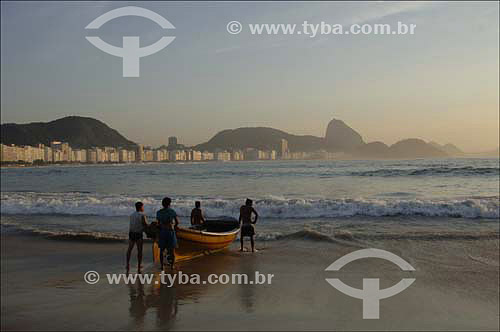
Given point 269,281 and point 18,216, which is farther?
point 18,216

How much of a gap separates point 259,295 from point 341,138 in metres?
115

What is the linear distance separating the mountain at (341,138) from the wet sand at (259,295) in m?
94.2

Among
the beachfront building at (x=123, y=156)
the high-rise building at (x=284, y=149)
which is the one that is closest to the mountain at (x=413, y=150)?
the high-rise building at (x=284, y=149)

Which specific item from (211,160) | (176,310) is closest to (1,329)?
(176,310)

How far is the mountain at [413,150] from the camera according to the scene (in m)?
104

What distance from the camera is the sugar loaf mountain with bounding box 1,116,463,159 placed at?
84.8 m

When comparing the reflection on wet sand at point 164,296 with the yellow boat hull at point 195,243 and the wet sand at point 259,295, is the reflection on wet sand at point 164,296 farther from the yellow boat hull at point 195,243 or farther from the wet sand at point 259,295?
the yellow boat hull at point 195,243

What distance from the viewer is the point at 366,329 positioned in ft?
21.2

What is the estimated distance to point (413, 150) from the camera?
352 ft

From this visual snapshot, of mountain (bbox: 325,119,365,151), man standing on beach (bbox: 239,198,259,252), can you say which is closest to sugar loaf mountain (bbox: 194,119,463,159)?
mountain (bbox: 325,119,365,151)

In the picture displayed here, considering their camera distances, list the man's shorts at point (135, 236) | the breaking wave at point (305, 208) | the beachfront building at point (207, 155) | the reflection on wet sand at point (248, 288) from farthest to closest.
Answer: the beachfront building at point (207, 155) → the breaking wave at point (305, 208) → the man's shorts at point (135, 236) → the reflection on wet sand at point (248, 288)

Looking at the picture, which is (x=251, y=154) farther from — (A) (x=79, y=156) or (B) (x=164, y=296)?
(B) (x=164, y=296)

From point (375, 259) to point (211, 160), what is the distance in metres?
89.7

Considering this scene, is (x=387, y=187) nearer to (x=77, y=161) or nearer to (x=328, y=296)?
(x=328, y=296)
